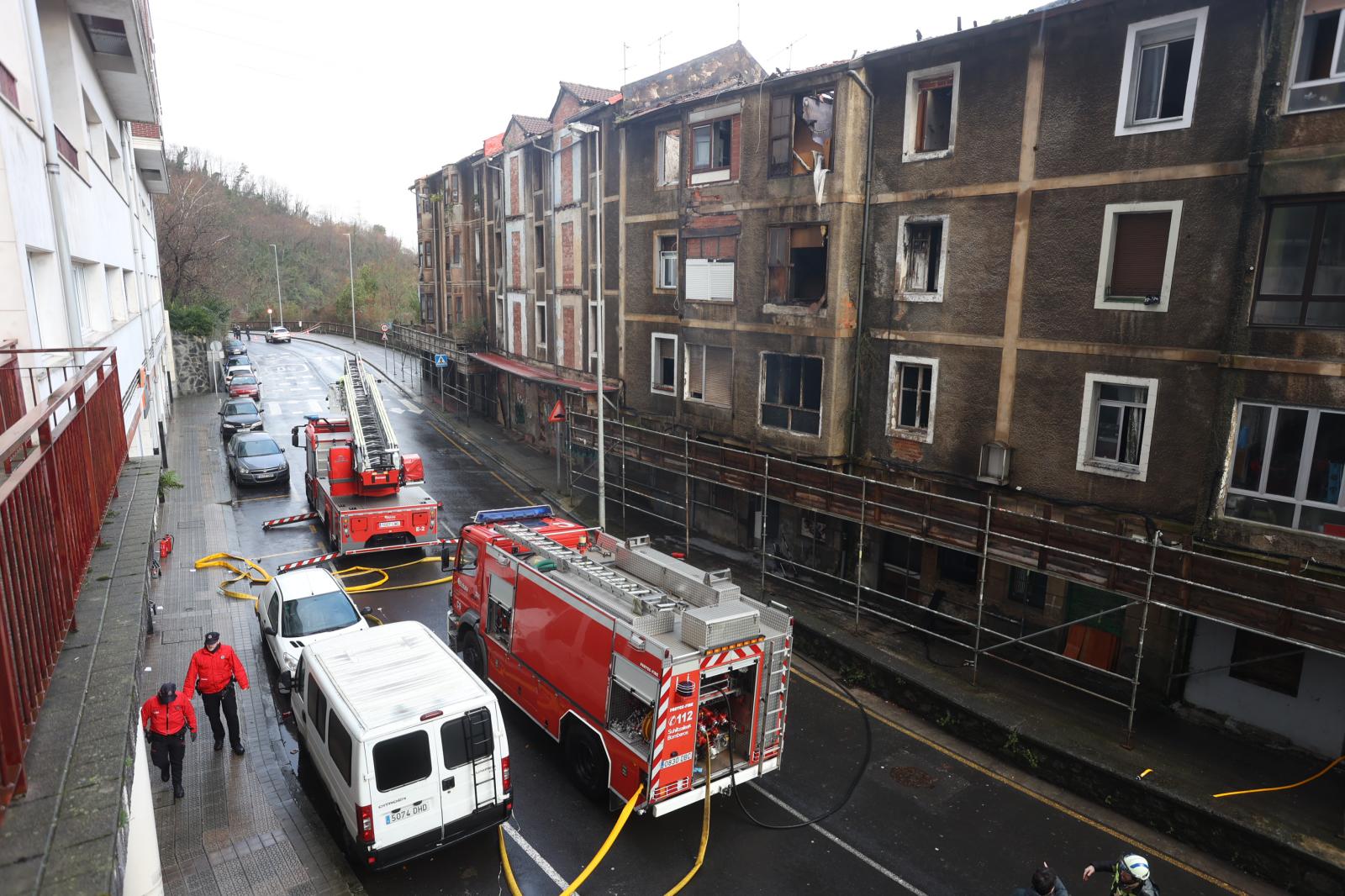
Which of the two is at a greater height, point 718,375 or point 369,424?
point 718,375

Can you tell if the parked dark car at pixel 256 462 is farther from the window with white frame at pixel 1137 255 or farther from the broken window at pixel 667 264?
the window with white frame at pixel 1137 255

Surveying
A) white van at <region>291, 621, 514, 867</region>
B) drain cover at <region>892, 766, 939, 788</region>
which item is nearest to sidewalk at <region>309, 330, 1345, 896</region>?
drain cover at <region>892, 766, 939, 788</region>

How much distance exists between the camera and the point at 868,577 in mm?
18672

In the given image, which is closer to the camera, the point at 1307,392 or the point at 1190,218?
the point at 1307,392

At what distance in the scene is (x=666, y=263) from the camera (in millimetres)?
23516

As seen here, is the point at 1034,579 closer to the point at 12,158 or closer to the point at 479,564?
the point at 479,564

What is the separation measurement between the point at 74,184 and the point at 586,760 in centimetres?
1151

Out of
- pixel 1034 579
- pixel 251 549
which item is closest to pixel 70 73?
pixel 251 549

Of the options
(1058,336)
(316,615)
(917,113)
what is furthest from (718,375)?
(316,615)

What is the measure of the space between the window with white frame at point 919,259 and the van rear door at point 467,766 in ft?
40.3

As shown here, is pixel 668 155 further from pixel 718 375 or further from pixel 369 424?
pixel 369 424

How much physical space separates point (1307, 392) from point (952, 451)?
600 cm

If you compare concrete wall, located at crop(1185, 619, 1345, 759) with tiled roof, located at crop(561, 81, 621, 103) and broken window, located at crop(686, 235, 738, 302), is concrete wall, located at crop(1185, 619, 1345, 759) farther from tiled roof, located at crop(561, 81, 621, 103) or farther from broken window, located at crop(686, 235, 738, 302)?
tiled roof, located at crop(561, 81, 621, 103)

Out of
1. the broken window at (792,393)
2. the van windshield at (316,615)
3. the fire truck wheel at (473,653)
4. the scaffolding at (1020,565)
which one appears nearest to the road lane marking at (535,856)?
the fire truck wheel at (473,653)
